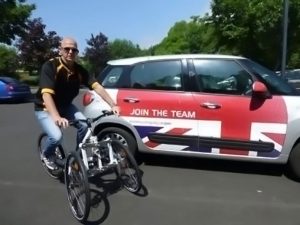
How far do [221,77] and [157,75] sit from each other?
943 millimetres

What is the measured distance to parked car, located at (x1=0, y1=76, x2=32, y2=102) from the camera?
21.0 metres

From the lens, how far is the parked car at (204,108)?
651cm

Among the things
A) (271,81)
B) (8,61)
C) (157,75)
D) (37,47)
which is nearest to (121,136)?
(157,75)

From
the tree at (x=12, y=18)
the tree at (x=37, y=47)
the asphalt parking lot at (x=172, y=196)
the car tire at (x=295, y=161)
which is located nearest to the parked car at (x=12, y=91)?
the tree at (x=12, y=18)

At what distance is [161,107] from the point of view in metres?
6.95

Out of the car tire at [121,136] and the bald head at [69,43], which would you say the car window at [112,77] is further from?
the bald head at [69,43]

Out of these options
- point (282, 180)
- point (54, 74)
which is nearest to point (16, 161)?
point (54, 74)

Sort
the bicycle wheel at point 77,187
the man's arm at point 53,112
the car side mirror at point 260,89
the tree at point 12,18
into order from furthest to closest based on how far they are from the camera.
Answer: the tree at point 12,18
the car side mirror at point 260,89
the man's arm at point 53,112
the bicycle wheel at point 77,187

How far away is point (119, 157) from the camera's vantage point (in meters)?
5.66

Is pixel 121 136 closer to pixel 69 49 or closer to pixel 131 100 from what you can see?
pixel 131 100

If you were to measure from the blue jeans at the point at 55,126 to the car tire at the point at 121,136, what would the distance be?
1082mm

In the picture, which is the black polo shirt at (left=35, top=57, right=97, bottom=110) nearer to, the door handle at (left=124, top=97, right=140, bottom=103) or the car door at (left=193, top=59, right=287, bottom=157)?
the door handle at (left=124, top=97, right=140, bottom=103)

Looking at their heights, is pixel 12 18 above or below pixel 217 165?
above

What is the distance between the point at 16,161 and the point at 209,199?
3.47m
